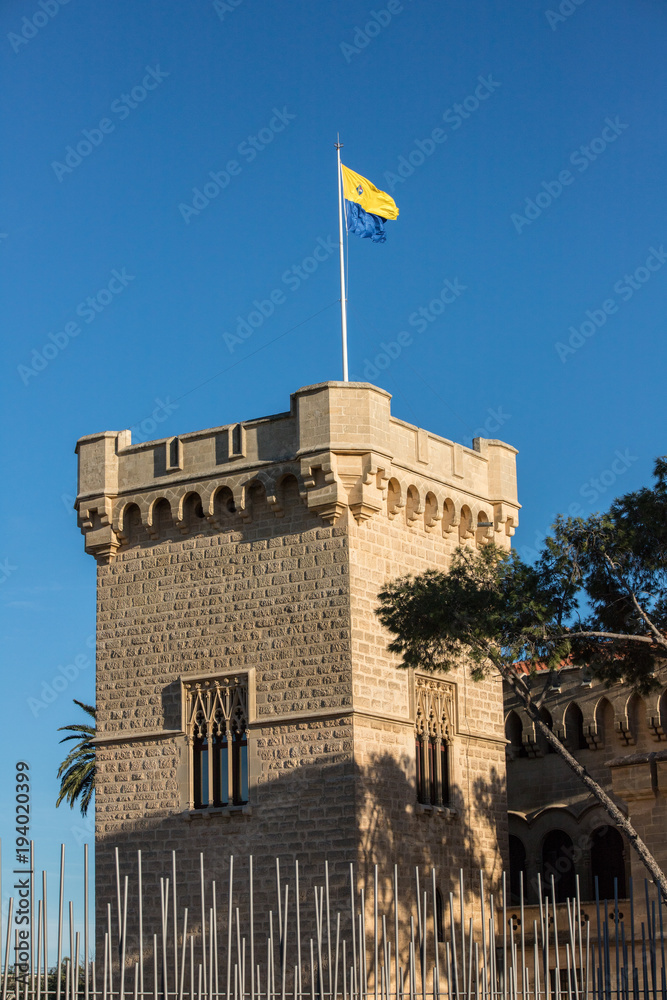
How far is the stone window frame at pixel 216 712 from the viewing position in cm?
2109

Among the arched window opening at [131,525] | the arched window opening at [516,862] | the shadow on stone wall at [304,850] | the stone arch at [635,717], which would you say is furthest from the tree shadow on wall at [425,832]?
the arched window opening at [131,525]

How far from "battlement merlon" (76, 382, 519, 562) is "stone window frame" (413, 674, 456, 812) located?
2762mm

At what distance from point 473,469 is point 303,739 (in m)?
6.12

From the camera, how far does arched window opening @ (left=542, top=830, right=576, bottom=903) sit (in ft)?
79.0

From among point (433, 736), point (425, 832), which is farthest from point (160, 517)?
point (425, 832)

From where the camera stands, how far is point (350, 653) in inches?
802

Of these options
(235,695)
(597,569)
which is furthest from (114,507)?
(597,569)

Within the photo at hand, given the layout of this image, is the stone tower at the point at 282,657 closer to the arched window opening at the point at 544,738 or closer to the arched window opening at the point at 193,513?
the arched window opening at the point at 193,513

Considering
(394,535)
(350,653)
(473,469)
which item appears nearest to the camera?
(350,653)

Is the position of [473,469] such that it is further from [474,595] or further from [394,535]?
[474,595]

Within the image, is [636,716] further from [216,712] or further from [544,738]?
[216,712]

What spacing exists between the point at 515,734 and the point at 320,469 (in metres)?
8.04

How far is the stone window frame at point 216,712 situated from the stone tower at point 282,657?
1.3 inches

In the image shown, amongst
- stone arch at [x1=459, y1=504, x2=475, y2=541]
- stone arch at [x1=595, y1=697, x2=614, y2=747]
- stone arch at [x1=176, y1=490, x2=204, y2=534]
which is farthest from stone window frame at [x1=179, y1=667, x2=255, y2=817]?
stone arch at [x1=595, y1=697, x2=614, y2=747]
